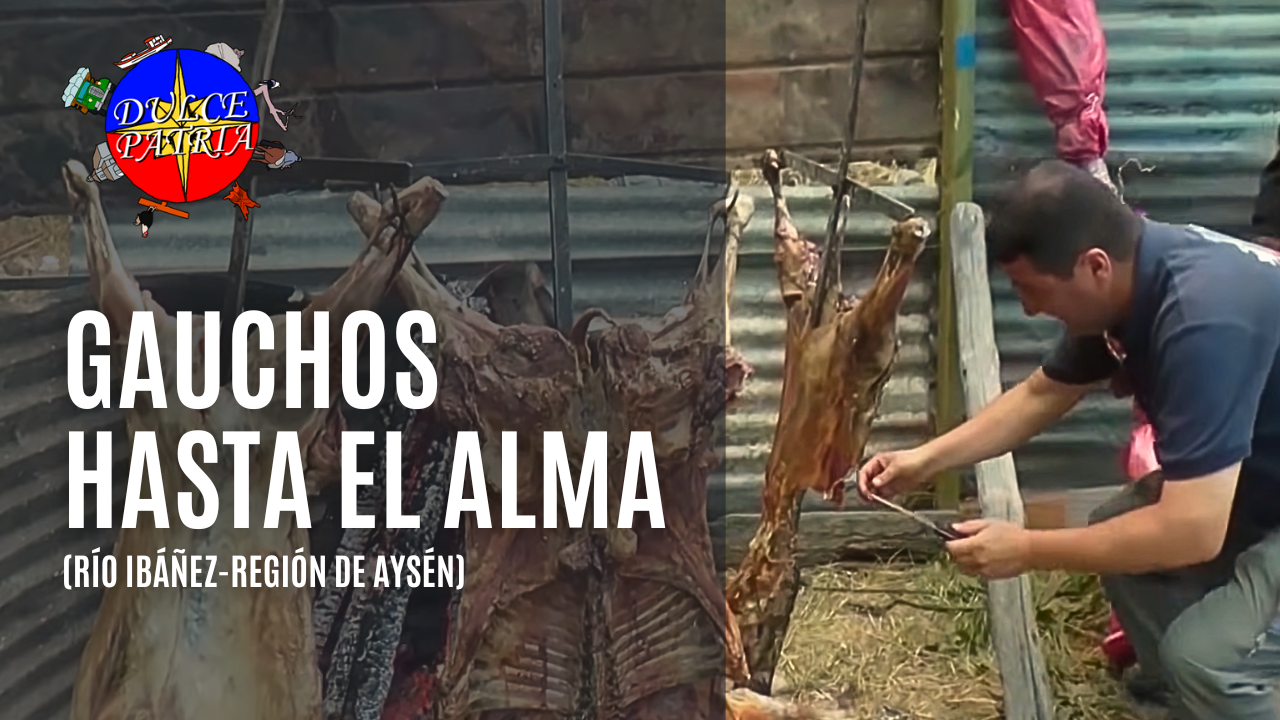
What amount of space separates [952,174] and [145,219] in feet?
4.52

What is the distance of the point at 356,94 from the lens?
61.2 inches

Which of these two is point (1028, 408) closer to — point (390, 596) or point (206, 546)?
point (390, 596)

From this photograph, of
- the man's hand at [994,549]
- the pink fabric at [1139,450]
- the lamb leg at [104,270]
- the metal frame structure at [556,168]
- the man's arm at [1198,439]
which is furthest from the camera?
the pink fabric at [1139,450]

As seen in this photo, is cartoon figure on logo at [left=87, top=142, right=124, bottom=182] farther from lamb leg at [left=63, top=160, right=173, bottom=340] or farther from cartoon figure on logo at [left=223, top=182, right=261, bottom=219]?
cartoon figure on logo at [left=223, top=182, right=261, bottom=219]

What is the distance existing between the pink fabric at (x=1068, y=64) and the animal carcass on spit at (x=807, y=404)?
0.67 metres

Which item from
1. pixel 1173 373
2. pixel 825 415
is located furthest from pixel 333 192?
pixel 1173 373

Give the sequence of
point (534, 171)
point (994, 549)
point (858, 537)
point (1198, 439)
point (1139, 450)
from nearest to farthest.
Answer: point (1198, 439), point (994, 549), point (534, 171), point (1139, 450), point (858, 537)

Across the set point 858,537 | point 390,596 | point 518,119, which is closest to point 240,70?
point 518,119

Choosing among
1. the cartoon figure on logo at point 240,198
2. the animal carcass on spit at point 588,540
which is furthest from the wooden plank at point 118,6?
the animal carcass on spit at point 588,540

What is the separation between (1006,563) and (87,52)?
53.2 inches

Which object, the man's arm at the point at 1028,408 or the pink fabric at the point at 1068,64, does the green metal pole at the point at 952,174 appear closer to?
the pink fabric at the point at 1068,64

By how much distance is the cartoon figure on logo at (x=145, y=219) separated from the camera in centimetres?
147

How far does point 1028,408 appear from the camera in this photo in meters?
1.60

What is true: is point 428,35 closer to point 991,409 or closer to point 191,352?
point 191,352
